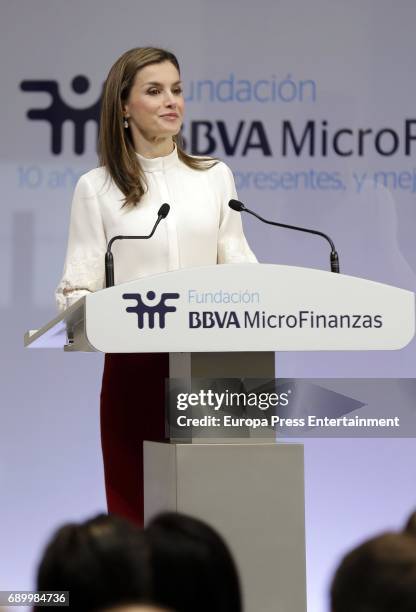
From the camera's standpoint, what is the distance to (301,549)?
254 cm

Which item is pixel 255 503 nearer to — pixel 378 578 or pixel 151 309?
pixel 151 309

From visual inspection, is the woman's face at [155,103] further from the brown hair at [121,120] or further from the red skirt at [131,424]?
the red skirt at [131,424]

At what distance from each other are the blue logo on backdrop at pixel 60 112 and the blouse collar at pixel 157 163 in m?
2.03

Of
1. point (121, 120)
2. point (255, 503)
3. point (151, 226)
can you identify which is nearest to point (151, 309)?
point (255, 503)

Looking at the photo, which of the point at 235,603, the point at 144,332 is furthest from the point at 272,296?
the point at 235,603

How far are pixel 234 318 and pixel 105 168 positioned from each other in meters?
1.27

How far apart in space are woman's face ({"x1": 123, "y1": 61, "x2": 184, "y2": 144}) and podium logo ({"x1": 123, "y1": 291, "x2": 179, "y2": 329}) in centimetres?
122

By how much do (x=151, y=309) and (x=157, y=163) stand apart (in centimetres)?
128

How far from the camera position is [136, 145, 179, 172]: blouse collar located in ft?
11.8

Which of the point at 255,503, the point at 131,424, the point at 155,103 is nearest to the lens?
the point at 255,503

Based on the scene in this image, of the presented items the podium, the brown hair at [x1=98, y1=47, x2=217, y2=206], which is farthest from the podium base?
the brown hair at [x1=98, y1=47, x2=217, y2=206]

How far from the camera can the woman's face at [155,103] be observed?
3.52 m

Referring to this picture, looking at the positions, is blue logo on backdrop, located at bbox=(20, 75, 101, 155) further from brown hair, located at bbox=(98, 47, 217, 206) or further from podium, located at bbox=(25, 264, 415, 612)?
podium, located at bbox=(25, 264, 415, 612)

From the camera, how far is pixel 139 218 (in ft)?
11.2
